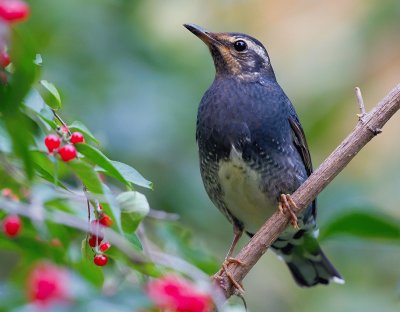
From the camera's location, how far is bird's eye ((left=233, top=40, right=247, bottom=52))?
213 inches

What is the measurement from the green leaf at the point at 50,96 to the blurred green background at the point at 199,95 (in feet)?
9.58

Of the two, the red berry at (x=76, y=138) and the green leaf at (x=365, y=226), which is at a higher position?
the red berry at (x=76, y=138)

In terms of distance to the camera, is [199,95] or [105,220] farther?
[199,95]

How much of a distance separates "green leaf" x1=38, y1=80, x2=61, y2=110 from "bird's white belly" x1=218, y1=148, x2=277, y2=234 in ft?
6.93

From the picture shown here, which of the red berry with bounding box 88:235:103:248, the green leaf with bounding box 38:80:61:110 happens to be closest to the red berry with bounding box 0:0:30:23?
the green leaf with bounding box 38:80:61:110

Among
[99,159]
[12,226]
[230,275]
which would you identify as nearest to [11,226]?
[12,226]

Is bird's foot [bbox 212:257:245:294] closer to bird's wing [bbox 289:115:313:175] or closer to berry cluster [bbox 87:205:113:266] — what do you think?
berry cluster [bbox 87:205:113:266]

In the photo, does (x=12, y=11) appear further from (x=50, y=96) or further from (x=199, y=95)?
(x=199, y=95)

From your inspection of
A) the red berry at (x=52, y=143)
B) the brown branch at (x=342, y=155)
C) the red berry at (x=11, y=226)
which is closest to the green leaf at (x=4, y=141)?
the red berry at (x=52, y=143)

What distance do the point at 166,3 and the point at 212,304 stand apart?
6.33 metres

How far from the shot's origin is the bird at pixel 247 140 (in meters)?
4.93

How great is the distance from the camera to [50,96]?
288 cm

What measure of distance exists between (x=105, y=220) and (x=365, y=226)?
158cm

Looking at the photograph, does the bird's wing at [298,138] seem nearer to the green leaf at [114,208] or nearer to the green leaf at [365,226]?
Result: the green leaf at [365,226]
